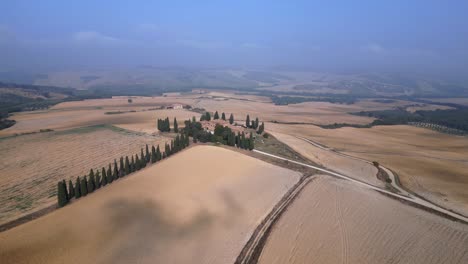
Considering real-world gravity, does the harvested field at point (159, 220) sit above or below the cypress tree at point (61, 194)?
below

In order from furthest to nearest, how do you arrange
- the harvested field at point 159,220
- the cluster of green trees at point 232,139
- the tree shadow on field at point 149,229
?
the cluster of green trees at point 232,139, the tree shadow on field at point 149,229, the harvested field at point 159,220

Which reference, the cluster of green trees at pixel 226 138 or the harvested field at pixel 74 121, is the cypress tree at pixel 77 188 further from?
the harvested field at pixel 74 121

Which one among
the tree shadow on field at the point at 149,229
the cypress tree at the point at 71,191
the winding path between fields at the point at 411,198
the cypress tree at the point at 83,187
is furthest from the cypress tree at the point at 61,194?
the winding path between fields at the point at 411,198

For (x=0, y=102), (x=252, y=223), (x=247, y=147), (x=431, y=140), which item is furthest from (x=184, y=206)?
(x=0, y=102)

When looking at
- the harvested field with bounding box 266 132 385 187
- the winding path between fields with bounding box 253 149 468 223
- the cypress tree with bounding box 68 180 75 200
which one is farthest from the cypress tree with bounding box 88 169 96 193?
the harvested field with bounding box 266 132 385 187

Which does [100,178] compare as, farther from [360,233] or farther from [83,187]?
[360,233]

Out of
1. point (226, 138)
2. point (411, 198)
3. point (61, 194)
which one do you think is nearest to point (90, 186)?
point (61, 194)
